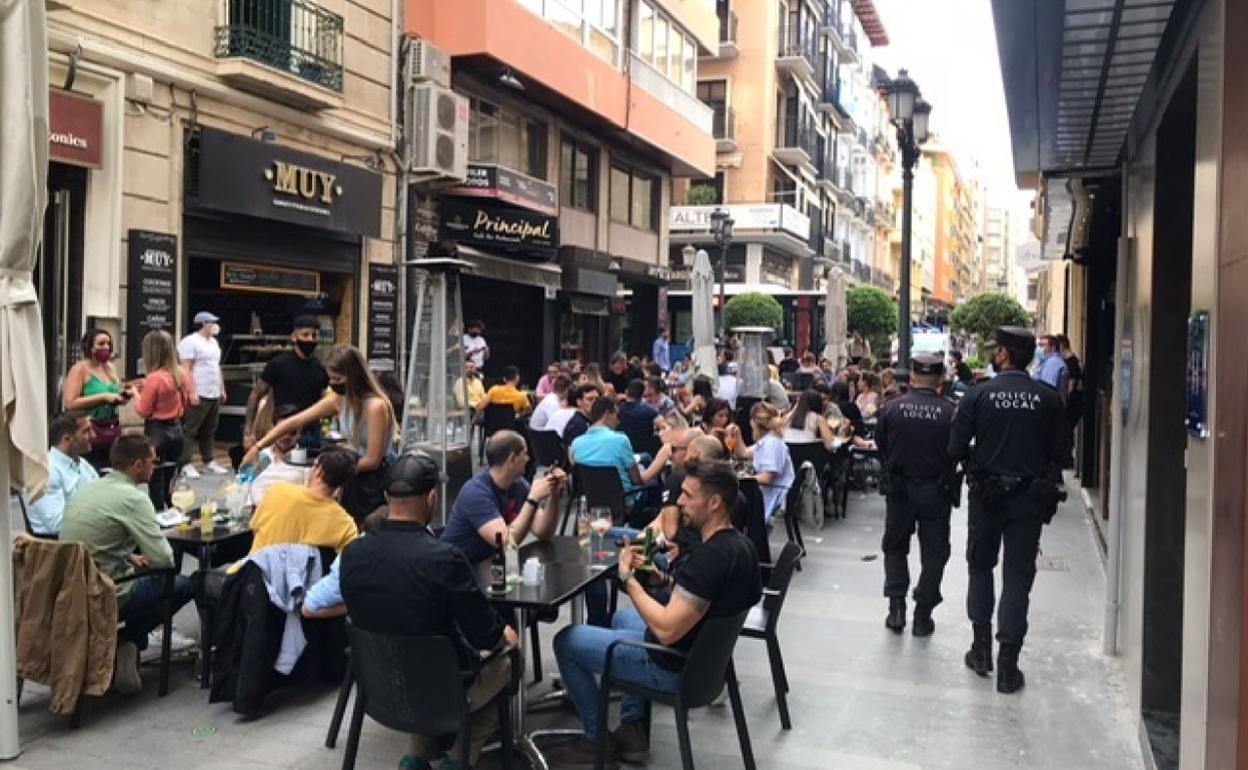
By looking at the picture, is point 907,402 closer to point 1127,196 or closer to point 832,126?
point 1127,196

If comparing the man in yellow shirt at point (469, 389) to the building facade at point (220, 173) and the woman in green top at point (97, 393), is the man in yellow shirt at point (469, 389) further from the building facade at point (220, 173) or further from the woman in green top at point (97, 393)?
the woman in green top at point (97, 393)

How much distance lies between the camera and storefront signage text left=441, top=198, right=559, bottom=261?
17656 mm

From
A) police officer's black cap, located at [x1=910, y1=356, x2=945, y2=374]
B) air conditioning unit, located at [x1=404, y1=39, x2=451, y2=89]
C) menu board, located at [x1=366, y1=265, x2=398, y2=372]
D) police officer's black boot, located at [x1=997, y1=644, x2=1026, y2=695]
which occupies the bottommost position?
police officer's black boot, located at [x1=997, y1=644, x2=1026, y2=695]

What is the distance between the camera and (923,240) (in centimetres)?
8206

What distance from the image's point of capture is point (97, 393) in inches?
331

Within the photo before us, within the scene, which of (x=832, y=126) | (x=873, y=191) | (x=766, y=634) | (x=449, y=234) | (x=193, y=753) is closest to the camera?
(x=193, y=753)

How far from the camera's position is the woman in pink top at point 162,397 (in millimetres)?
9148

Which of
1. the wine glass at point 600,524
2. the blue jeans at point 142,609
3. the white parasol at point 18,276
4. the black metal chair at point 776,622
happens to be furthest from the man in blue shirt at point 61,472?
the black metal chair at point 776,622

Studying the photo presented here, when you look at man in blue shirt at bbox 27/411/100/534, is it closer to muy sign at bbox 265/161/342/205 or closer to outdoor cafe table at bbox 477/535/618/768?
outdoor cafe table at bbox 477/535/618/768

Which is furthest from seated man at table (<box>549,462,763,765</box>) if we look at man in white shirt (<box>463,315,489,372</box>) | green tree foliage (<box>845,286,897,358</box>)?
→ green tree foliage (<box>845,286,897,358</box>)

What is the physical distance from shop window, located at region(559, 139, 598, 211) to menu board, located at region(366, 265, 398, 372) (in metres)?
6.86

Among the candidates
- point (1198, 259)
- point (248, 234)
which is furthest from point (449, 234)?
point (1198, 259)

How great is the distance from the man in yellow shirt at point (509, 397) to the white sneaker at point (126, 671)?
6958 millimetres

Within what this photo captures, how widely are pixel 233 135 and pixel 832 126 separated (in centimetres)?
4493
